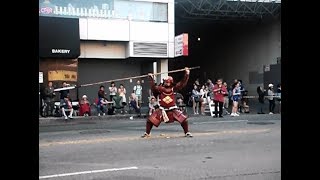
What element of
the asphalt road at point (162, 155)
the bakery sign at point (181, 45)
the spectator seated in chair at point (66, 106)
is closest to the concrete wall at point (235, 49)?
the bakery sign at point (181, 45)

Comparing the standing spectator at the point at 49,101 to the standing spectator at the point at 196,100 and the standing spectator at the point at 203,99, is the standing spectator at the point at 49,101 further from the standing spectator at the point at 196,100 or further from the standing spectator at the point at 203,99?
the standing spectator at the point at 203,99

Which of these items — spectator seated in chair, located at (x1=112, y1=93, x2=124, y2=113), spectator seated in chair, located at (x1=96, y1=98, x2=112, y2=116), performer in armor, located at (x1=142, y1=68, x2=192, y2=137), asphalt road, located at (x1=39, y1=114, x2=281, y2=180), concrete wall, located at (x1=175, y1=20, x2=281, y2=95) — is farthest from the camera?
concrete wall, located at (x1=175, y1=20, x2=281, y2=95)

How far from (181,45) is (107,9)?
4.32 meters

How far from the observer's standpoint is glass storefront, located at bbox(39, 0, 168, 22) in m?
21.0

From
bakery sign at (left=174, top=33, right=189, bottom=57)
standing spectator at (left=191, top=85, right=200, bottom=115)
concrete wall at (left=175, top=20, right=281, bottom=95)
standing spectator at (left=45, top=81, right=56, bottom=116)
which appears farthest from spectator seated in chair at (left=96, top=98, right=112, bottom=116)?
concrete wall at (left=175, top=20, right=281, bottom=95)

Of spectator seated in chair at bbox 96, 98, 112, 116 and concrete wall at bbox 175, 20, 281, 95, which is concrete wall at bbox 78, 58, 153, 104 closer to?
spectator seated in chair at bbox 96, 98, 112, 116

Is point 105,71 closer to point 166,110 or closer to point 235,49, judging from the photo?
point 235,49

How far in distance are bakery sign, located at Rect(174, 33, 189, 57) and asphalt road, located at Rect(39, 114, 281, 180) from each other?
10.6 m

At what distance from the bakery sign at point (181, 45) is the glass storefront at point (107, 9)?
1.34m

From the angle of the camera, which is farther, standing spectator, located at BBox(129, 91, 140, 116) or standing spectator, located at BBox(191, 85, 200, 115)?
standing spectator, located at BBox(191, 85, 200, 115)
